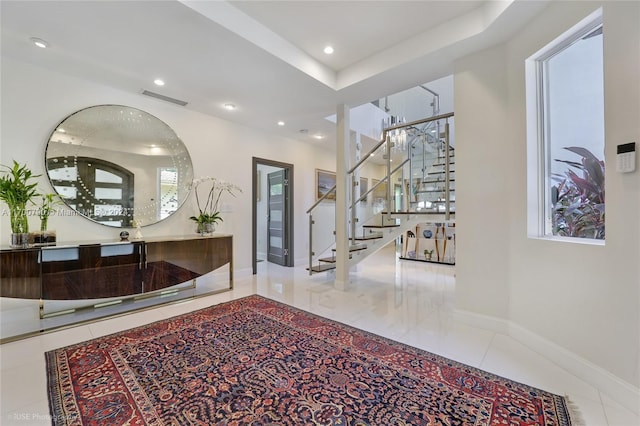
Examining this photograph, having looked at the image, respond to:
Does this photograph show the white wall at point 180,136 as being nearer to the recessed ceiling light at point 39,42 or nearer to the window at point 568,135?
the recessed ceiling light at point 39,42

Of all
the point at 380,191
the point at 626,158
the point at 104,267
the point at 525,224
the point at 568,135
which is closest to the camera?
the point at 626,158

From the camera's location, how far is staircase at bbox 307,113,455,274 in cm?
398

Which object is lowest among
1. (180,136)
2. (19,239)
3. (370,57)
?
(19,239)

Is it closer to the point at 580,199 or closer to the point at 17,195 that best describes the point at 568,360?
the point at 580,199

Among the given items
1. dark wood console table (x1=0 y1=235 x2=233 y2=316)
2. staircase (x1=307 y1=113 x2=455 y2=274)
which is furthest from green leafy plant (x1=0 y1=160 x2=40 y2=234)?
staircase (x1=307 y1=113 x2=455 y2=274)

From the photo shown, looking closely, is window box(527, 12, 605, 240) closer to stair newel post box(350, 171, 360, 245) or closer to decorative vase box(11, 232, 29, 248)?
stair newel post box(350, 171, 360, 245)

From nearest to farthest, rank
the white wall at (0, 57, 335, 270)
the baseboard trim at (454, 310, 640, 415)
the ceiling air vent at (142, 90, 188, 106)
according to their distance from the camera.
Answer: the baseboard trim at (454, 310, 640, 415) → the white wall at (0, 57, 335, 270) → the ceiling air vent at (142, 90, 188, 106)

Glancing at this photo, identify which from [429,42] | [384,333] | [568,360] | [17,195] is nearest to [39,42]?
[17,195]

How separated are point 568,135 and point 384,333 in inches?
90.0

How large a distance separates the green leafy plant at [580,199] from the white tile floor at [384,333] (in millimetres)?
1053

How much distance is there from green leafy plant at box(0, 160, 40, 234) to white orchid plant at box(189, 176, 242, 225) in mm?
1714

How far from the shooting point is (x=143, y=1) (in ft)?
6.79

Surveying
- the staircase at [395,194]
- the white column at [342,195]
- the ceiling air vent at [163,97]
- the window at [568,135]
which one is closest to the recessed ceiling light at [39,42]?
the ceiling air vent at [163,97]

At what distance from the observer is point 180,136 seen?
13.3 feet
